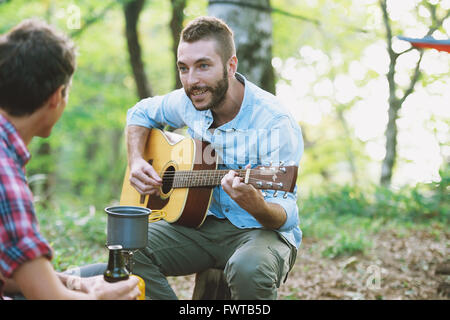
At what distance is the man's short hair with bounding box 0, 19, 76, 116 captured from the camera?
160 centimetres

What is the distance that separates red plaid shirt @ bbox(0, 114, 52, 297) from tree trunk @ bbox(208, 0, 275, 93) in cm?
321

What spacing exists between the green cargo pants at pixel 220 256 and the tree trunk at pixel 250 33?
2.07 meters

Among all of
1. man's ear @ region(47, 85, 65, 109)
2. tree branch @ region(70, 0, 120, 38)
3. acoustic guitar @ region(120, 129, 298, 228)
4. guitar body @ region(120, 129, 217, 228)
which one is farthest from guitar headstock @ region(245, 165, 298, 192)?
tree branch @ region(70, 0, 120, 38)

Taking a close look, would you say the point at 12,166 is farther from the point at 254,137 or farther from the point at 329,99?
the point at 329,99

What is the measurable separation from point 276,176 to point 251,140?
1.31 feet

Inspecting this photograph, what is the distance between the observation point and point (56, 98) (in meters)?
1.71

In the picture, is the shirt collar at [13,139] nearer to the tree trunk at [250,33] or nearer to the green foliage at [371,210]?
the tree trunk at [250,33]

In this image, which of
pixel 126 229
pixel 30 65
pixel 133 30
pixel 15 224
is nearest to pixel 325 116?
pixel 133 30

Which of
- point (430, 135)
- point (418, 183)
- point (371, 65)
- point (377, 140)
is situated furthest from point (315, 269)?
point (377, 140)

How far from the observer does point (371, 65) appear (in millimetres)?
12016

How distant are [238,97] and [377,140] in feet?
43.5

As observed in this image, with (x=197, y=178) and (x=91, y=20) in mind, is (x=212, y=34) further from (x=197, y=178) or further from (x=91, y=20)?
(x=91, y=20)

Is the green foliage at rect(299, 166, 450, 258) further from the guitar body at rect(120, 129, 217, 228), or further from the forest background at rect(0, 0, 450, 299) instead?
the guitar body at rect(120, 129, 217, 228)

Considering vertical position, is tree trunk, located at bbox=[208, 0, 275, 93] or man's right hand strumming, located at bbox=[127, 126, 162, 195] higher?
tree trunk, located at bbox=[208, 0, 275, 93]
